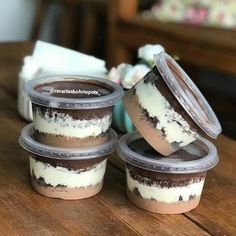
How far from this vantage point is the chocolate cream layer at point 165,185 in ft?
2.46

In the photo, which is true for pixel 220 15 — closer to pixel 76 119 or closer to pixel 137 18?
pixel 137 18

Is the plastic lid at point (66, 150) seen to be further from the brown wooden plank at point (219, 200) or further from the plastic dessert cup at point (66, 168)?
the brown wooden plank at point (219, 200)

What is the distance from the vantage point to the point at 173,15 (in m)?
2.43

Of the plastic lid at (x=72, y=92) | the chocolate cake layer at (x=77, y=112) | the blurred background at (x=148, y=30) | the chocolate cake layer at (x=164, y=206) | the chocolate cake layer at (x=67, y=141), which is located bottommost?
the blurred background at (x=148, y=30)

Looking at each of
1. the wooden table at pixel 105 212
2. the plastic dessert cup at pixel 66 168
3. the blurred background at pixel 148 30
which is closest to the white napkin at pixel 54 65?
the wooden table at pixel 105 212

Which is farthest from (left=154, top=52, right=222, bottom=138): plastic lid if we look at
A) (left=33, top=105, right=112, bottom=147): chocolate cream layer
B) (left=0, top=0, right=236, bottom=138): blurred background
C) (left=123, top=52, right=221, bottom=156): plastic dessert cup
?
(left=0, top=0, right=236, bottom=138): blurred background

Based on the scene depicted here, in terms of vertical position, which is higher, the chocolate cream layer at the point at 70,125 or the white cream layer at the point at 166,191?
the chocolate cream layer at the point at 70,125

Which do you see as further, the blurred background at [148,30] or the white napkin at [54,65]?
the blurred background at [148,30]

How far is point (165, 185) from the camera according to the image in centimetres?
75

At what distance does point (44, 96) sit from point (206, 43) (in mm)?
1427

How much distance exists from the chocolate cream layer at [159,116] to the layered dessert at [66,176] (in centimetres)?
9

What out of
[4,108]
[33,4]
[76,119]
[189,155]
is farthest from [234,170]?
[33,4]

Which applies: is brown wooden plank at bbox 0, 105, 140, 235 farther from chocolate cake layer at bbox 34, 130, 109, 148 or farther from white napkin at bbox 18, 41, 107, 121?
white napkin at bbox 18, 41, 107, 121

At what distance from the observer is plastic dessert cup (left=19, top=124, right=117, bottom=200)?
0.77m
